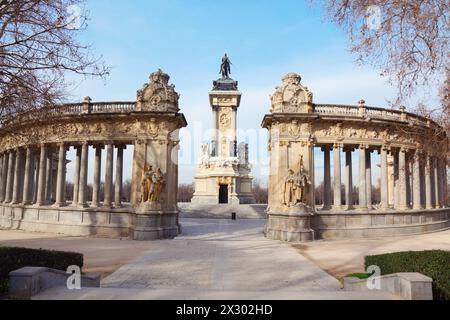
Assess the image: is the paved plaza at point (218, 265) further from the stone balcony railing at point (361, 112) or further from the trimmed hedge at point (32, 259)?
the stone balcony railing at point (361, 112)

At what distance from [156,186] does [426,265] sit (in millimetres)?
17598

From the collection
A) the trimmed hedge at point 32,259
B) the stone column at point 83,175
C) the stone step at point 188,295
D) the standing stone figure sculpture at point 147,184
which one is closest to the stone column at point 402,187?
the standing stone figure sculpture at point 147,184

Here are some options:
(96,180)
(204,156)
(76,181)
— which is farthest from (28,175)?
(204,156)

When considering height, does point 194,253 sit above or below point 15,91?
below

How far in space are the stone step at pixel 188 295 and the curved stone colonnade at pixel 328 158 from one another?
1529 centimetres

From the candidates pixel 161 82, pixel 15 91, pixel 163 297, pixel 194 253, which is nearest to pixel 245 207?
pixel 161 82

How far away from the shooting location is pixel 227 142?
2141 inches

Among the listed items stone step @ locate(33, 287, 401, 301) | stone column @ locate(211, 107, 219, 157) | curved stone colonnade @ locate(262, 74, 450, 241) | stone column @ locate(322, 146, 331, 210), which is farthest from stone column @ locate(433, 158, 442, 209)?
stone column @ locate(211, 107, 219, 157)

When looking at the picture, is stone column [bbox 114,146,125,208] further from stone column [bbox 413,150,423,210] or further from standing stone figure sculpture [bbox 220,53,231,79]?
standing stone figure sculpture [bbox 220,53,231,79]

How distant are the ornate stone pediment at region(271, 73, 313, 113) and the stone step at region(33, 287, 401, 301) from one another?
59.6 ft

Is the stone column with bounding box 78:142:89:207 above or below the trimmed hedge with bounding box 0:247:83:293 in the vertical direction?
above

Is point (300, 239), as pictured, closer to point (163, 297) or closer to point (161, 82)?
point (161, 82)

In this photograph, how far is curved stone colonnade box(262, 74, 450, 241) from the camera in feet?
78.7

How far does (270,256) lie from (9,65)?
14.2 m
